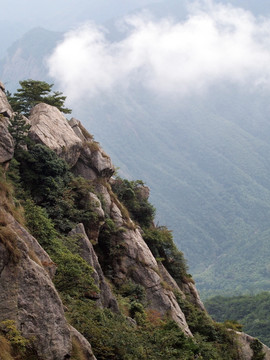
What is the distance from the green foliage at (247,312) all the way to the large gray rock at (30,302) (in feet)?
303

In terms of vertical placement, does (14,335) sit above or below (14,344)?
above

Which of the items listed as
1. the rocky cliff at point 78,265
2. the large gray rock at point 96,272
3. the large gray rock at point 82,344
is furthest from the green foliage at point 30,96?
the large gray rock at point 82,344

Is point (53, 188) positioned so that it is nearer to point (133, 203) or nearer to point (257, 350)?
point (133, 203)

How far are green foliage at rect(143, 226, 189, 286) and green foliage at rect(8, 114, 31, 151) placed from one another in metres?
13.7

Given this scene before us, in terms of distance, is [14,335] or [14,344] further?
[14,335]

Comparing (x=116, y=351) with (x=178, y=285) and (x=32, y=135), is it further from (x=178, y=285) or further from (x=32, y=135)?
(x=178, y=285)

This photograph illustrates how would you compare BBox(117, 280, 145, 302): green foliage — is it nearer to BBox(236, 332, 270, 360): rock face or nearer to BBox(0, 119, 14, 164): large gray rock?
BBox(236, 332, 270, 360): rock face

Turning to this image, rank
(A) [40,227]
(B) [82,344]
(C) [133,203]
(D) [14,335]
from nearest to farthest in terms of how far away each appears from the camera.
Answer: (D) [14,335] → (B) [82,344] → (A) [40,227] → (C) [133,203]

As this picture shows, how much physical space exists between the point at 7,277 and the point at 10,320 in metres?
1.52

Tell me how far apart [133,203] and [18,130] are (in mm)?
14442

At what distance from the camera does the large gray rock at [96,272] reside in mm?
28755

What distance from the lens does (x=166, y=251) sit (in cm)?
4494

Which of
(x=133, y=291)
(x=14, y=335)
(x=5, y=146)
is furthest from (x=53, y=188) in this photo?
(x=14, y=335)

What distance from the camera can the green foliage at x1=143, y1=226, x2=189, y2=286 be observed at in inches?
1676
